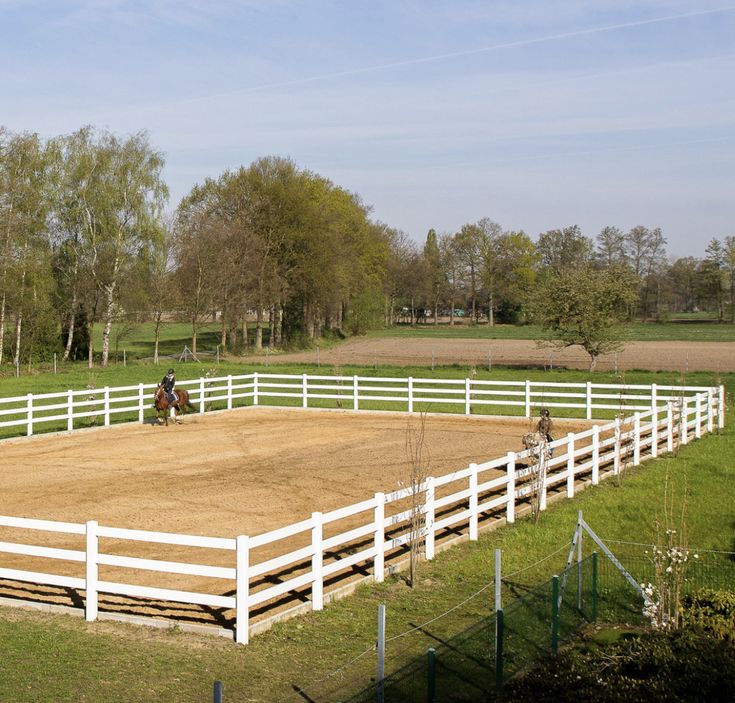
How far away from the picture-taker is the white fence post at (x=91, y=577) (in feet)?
34.9

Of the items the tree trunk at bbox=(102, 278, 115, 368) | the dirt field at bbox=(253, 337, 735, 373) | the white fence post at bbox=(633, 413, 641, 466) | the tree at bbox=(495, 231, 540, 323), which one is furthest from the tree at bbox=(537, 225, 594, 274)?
the white fence post at bbox=(633, 413, 641, 466)

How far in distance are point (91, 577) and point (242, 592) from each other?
76.3 inches

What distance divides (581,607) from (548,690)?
158 inches

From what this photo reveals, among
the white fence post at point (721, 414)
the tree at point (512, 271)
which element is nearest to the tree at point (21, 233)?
the white fence post at point (721, 414)

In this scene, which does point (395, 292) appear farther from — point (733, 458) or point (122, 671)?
point (122, 671)

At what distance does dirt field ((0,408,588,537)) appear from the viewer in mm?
16156

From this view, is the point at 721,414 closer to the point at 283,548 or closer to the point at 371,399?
the point at 371,399

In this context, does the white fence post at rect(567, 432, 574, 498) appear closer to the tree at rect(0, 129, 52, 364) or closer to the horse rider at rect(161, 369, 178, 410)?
the horse rider at rect(161, 369, 178, 410)

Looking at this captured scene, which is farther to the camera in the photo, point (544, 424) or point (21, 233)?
point (21, 233)

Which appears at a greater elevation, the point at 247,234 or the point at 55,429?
the point at 247,234

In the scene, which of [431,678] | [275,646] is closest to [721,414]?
[275,646]

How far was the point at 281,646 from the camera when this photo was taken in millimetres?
9789

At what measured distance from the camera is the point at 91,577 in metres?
10.7

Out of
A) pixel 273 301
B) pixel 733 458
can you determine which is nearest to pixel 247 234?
pixel 273 301
